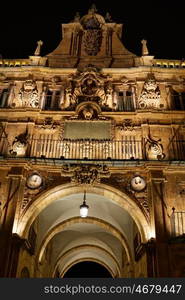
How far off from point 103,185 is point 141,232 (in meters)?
2.28

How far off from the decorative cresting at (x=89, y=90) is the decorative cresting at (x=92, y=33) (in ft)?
6.38

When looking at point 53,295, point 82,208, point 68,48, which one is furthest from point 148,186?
point 68,48

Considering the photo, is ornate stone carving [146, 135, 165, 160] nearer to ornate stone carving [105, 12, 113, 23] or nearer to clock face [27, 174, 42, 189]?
clock face [27, 174, 42, 189]

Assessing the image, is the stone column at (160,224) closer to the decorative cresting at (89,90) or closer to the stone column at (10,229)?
the decorative cresting at (89,90)

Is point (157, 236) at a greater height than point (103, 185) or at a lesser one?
lesser

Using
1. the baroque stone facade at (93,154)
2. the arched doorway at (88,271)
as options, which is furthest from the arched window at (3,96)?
the arched doorway at (88,271)

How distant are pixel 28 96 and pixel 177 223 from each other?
8.72 m

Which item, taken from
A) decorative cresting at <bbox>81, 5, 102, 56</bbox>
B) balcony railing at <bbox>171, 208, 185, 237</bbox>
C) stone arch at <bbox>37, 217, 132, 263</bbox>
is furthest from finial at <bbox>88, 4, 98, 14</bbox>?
balcony railing at <bbox>171, 208, 185, 237</bbox>

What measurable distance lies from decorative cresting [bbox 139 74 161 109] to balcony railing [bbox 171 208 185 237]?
525 centimetres

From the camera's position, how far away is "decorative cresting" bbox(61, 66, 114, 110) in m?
15.7

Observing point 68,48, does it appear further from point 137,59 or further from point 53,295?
point 53,295

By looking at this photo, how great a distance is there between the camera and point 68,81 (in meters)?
16.4

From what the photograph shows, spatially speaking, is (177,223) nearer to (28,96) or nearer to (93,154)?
(93,154)

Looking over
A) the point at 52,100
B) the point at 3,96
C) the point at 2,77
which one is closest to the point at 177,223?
the point at 52,100
